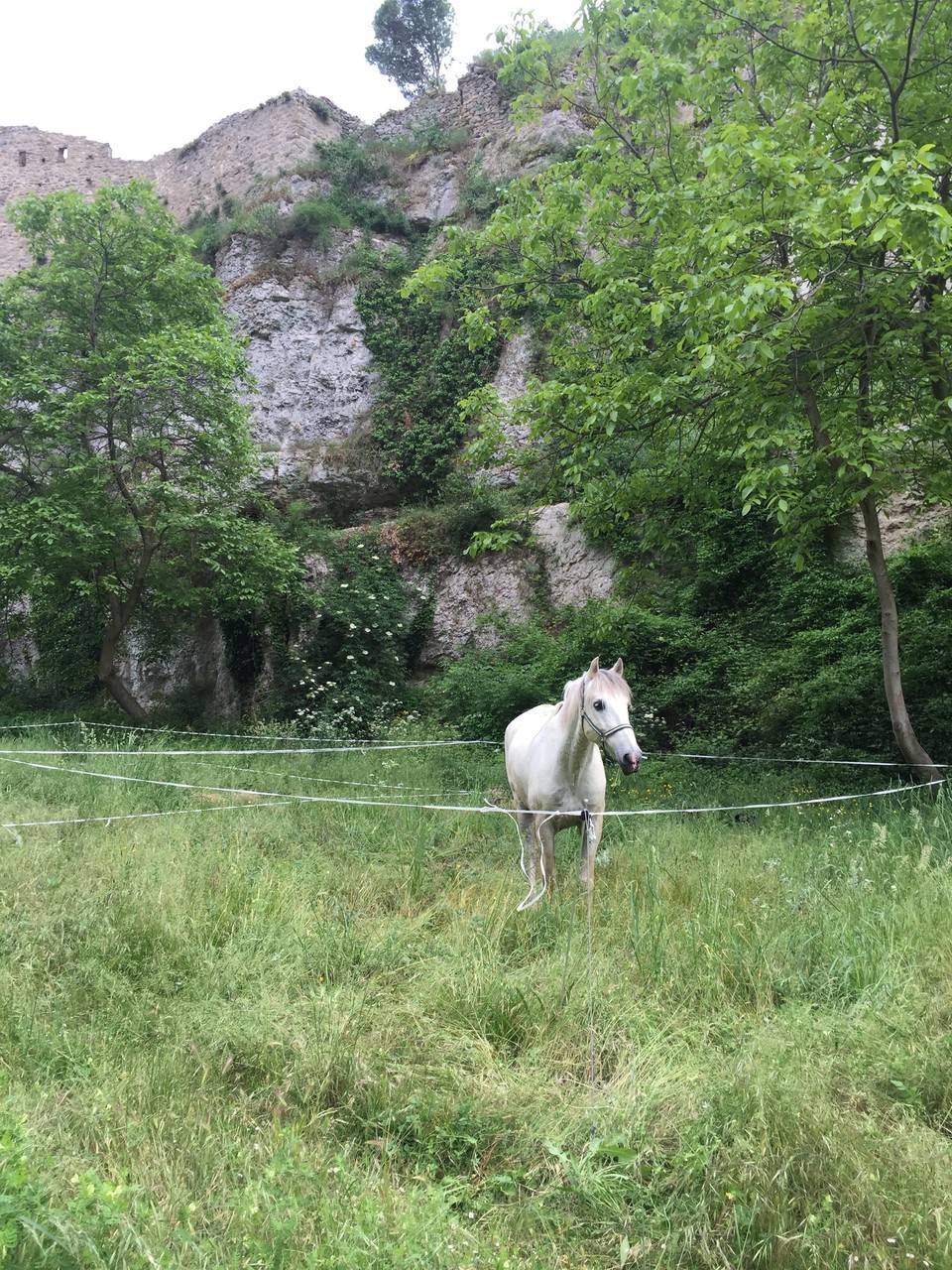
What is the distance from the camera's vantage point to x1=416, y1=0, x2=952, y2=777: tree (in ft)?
17.4

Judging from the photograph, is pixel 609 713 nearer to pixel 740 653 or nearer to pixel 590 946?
pixel 590 946

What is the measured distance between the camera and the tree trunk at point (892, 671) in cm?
667

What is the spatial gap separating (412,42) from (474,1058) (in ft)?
135

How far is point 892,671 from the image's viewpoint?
6.72 meters

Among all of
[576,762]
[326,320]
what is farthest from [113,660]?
[576,762]

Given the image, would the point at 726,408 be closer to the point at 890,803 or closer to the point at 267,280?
the point at 890,803

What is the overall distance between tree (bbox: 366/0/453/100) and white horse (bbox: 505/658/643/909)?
36697 mm

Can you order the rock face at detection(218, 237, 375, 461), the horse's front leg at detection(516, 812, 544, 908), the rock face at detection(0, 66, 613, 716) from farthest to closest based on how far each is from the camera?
the rock face at detection(218, 237, 375, 461) → the rock face at detection(0, 66, 613, 716) → the horse's front leg at detection(516, 812, 544, 908)

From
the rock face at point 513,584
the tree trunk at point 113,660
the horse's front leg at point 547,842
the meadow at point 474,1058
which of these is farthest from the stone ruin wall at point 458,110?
the meadow at point 474,1058

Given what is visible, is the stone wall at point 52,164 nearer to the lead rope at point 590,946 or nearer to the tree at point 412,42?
the tree at point 412,42

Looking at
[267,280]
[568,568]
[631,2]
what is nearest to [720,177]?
[631,2]

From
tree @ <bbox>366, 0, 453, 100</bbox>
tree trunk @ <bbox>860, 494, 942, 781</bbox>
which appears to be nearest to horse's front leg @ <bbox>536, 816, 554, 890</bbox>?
tree trunk @ <bbox>860, 494, 942, 781</bbox>

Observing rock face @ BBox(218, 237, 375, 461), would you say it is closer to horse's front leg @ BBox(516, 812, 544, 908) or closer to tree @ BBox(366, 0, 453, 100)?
horse's front leg @ BBox(516, 812, 544, 908)

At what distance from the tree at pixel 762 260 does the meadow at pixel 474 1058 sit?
3.23m
